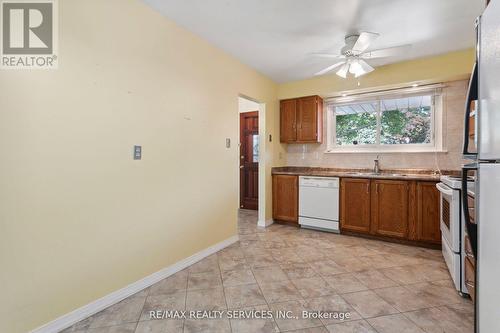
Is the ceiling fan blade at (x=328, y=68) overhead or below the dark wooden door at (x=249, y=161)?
overhead

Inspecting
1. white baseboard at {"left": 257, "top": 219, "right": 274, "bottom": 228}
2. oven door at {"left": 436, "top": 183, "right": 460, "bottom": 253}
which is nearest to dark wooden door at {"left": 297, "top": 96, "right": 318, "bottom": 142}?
white baseboard at {"left": 257, "top": 219, "right": 274, "bottom": 228}

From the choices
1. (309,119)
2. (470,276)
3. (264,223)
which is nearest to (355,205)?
(264,223)

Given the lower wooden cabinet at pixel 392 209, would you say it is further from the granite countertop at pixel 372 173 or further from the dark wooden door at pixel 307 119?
the dark wooden door at pixel 307 119

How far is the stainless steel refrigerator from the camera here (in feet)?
2.60

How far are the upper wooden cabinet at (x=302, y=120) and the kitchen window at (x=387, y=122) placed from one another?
0.33 metres

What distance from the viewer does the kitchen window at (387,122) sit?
138 inches

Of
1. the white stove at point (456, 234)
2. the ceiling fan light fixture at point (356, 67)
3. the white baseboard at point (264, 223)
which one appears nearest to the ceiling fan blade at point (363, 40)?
the ceiling fan light fixture at point (356, 67)

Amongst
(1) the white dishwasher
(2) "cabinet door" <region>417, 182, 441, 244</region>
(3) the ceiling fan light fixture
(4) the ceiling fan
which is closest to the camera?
(4) the ceiling fan

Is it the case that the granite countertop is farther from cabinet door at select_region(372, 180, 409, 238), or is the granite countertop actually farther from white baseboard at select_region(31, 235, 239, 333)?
white baseboard at select_region(31, 235, 239, 333)

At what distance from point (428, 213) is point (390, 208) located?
0.42m

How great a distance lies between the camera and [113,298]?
6.21 feet

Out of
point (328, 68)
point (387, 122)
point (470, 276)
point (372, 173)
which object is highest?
point (328, 68)

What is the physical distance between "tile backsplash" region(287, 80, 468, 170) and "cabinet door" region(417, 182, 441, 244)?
651 mm

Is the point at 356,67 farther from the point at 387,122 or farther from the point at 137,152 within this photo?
the point at 137,152
